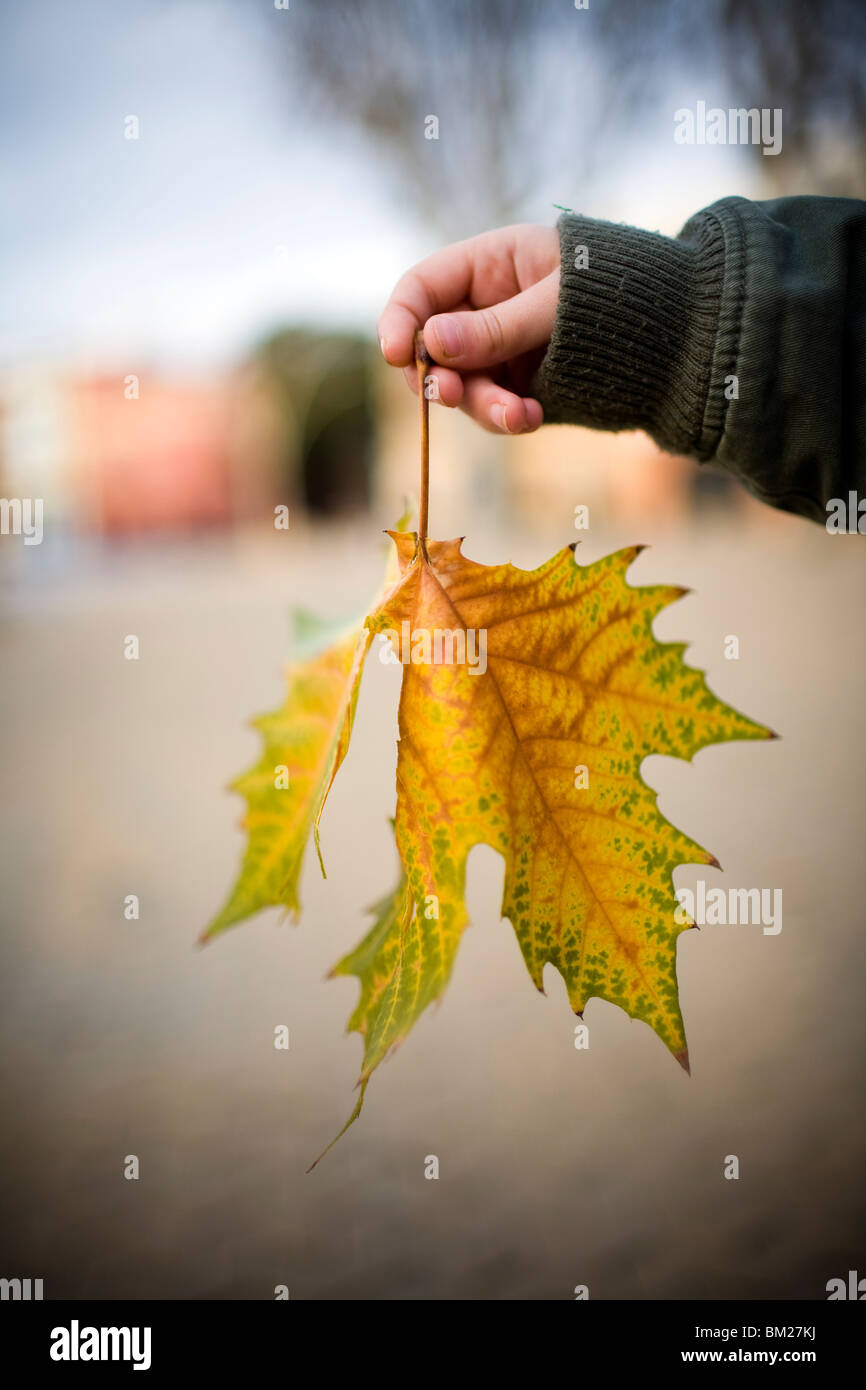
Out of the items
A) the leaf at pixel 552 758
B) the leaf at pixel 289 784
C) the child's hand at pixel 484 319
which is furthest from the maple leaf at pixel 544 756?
the child's hand at pixel 484 319

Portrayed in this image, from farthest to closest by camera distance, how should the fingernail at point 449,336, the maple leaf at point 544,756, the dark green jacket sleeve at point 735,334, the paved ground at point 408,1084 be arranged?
the paved ground at point 408,1084
the dark green jacket sleeve at point 735,334
the fingernail at point 449,336
the maple leaf at point 544,756

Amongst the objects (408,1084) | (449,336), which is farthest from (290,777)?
(408,1084)

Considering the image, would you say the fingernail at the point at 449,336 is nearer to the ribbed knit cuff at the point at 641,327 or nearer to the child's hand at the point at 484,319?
the child's hand at the point at 484,319

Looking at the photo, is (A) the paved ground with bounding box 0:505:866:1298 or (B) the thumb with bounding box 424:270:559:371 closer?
(B) the thumb with bounding box 424:270:559:371

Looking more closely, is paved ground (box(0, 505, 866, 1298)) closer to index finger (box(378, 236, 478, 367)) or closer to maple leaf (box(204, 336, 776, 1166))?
maple leaf (box(204, 336, 776, 1166))

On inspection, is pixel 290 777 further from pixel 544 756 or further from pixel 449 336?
pixel 449 336

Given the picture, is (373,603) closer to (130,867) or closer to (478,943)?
(478,943)

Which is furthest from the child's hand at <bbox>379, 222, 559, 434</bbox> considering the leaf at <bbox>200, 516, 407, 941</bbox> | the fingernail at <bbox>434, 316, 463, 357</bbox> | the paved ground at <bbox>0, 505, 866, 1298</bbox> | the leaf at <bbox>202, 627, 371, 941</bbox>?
the paved ground at <bbox>0, 505, 866, 1298</bbox>
